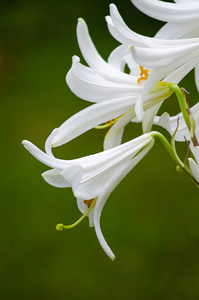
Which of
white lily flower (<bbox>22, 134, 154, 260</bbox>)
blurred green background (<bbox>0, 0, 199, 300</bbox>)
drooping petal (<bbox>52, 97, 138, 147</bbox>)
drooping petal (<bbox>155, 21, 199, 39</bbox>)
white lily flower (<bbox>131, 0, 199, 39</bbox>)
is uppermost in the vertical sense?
white lily flower (<bbox>131, 0, 199, 39</bbox>)

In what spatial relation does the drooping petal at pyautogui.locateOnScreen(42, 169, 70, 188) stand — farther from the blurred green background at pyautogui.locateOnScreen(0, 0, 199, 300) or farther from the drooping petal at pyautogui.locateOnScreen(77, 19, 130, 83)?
the blurred green background at pyautogui.locateOnScreen(0, 0, 199, 300)

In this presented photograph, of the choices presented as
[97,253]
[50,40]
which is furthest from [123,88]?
[50,40]

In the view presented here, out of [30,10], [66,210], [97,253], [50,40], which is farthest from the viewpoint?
[30,10]

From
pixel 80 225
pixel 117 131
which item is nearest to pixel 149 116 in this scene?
pixel 117 131

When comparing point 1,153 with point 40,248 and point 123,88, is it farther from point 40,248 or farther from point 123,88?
point 123,88

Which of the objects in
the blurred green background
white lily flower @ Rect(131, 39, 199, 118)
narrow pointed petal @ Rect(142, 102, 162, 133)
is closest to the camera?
white lily flower @ Rect(131, 39, 199, 118)

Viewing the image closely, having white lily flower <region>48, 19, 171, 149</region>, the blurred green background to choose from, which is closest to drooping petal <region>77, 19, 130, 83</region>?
white lily flower <region>48, 19, 171, 149</region>

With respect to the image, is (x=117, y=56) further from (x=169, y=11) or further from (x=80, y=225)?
(x=80, y=225)
